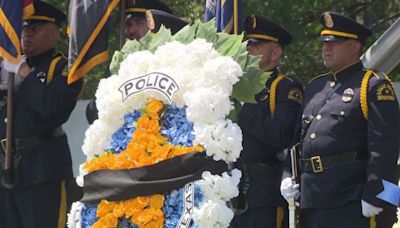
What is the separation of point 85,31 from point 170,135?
2.05m

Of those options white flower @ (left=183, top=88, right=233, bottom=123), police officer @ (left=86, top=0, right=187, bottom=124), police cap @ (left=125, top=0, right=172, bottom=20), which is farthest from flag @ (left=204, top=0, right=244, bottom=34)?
white flower @ (left=183, top=88, right=233, bottom=123)

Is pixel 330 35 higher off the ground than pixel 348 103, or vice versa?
pixel 330 35

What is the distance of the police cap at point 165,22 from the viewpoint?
549cm

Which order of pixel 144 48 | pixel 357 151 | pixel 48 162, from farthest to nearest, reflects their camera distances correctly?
pixel 48 162 → pixel 357 151 → pixel 144 48

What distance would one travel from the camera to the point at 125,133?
16.3ft

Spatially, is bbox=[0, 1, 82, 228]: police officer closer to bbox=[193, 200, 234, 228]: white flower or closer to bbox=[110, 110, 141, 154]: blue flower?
bbox=[110, 110, 141, 154]: blue flower

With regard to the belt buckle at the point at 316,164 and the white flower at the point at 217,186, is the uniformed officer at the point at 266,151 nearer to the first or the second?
the belt buckle at the point at 316,164

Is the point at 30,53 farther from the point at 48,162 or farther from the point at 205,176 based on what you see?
the point at 205,176

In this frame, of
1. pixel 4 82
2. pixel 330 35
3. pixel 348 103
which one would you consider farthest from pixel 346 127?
pixel 4 82

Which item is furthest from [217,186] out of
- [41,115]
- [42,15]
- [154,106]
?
[42,15]

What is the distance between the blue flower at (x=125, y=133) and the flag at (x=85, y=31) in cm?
171

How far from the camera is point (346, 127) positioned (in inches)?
232

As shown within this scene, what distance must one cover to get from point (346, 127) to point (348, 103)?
16 centimetres

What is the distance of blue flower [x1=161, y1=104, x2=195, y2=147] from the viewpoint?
4.77 m
